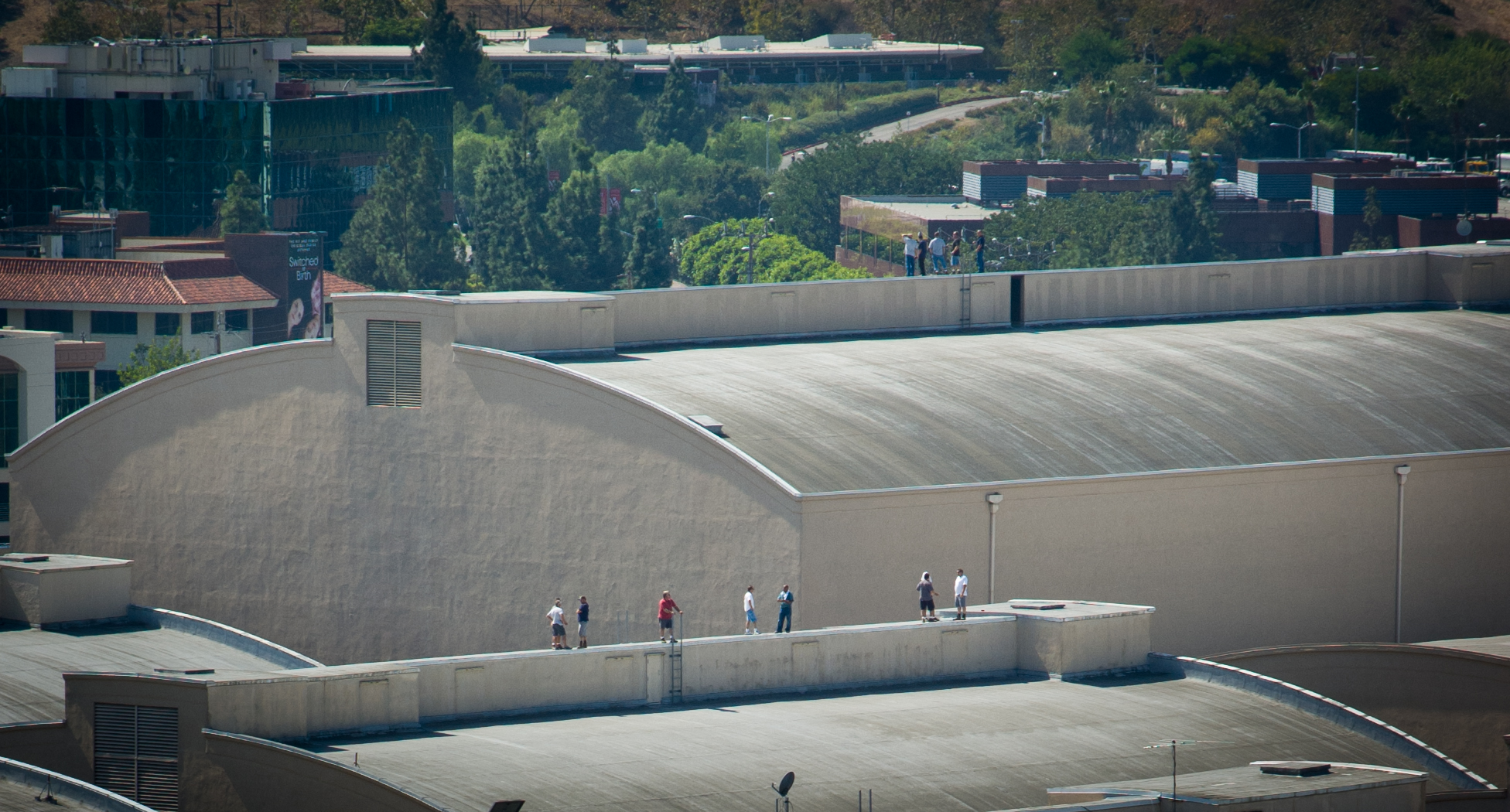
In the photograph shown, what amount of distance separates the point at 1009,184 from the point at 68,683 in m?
126

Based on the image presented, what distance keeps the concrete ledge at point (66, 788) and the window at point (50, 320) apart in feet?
254

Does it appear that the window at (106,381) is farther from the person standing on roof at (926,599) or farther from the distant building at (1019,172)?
the distant building at (1019,172)

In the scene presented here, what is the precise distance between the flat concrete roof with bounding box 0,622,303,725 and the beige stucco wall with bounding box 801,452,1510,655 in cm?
1130

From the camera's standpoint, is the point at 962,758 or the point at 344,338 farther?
the point at 344,338

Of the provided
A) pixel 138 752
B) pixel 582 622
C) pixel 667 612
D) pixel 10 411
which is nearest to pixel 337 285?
pixel 10 411

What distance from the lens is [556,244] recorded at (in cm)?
13862

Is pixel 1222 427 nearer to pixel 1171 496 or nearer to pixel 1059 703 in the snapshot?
pixel 1171 496

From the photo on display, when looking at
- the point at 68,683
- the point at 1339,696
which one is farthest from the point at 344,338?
the point at 1339,696

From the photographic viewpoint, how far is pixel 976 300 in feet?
189

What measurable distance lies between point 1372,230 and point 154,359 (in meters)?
72.8

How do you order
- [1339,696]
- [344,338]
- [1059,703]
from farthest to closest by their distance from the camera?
[344,338] → [1339,696] → [1059,703]


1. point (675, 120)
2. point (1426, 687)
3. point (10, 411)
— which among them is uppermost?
point (675, 120)

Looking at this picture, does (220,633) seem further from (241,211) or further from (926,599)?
(241,211)

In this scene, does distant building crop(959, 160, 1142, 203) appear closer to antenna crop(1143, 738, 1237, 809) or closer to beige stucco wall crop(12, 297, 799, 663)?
beige stucco wall crop(12, 297, 799, 663)
